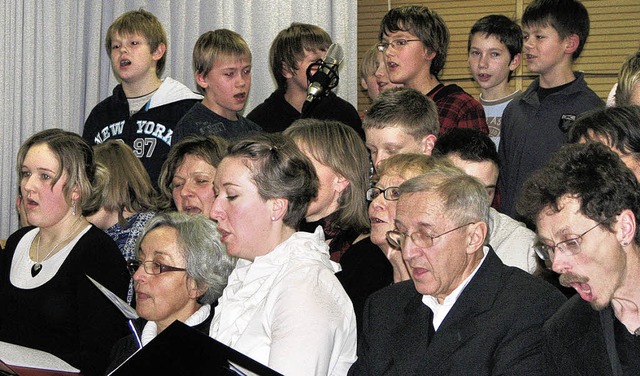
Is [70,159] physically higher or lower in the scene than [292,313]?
higher

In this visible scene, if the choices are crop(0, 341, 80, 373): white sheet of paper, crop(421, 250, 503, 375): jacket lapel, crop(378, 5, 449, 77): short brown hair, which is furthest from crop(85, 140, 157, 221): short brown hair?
crop(421, 250, 503, 375): jacket lapel

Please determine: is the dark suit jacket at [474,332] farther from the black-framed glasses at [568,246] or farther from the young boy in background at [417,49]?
the young boy in background at [417,49]

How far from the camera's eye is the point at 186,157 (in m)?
3.85

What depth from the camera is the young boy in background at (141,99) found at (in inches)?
180

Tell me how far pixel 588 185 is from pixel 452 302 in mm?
505

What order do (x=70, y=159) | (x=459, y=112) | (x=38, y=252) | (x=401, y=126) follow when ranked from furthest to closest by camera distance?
1. (x=459, y=112)
2. (x=70, y=159)
3. (x=38, y=252)
4. (x=401, y=126)

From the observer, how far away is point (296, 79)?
4453 millimetres

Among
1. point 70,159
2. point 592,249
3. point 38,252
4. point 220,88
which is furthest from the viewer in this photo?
point 220,88

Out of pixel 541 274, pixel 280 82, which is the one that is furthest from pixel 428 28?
pixel 541 274

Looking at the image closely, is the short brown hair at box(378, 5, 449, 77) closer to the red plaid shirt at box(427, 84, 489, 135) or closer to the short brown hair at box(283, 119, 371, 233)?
the red plaid shirt at box(427, 84, 489, 135)

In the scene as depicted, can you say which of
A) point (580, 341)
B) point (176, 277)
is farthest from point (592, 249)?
point (176, 277)

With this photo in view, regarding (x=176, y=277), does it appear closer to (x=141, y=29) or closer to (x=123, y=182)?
(x=123, y=182)

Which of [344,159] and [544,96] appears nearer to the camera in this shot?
[344,159]

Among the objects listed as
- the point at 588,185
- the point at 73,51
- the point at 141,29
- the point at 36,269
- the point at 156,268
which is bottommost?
the point at 36,269
